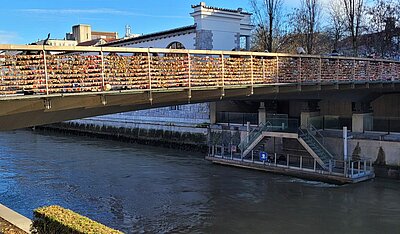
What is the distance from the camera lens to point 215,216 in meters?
16.8

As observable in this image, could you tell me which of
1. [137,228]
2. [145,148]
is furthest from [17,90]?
[145,148]

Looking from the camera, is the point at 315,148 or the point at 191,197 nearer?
the point at 191,197

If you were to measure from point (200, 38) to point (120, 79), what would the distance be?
23091mm

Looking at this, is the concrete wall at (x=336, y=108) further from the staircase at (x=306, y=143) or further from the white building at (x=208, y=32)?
the white building at (x=208, y=32)

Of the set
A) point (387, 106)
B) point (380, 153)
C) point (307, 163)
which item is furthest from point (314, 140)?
point (387, 106)

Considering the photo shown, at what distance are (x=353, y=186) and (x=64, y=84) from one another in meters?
15.8

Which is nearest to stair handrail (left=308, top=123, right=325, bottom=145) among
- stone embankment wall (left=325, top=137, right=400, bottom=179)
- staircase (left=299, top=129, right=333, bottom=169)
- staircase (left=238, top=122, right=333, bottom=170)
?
staircase (left=238, top=122, right=333, bottom=170)

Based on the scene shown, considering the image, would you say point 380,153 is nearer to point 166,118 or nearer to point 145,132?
point 166,118

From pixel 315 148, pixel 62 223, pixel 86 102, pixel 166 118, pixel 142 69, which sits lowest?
pixel 315 148

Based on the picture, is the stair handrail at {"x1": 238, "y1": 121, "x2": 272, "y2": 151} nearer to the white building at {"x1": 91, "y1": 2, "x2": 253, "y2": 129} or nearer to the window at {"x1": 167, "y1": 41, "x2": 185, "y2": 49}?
the white building at {"x1": 91, "y1": 2, "x2": 253, "y2": 129}

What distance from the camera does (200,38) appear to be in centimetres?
3453

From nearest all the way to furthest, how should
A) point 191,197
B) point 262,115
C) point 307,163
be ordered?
point 191,197 → point 307,163 → point 262,115

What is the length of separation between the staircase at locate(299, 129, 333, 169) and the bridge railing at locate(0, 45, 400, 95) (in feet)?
13.9

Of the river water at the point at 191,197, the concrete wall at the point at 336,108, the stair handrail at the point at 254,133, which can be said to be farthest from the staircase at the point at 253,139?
the concrete wall at the point at 336,108
